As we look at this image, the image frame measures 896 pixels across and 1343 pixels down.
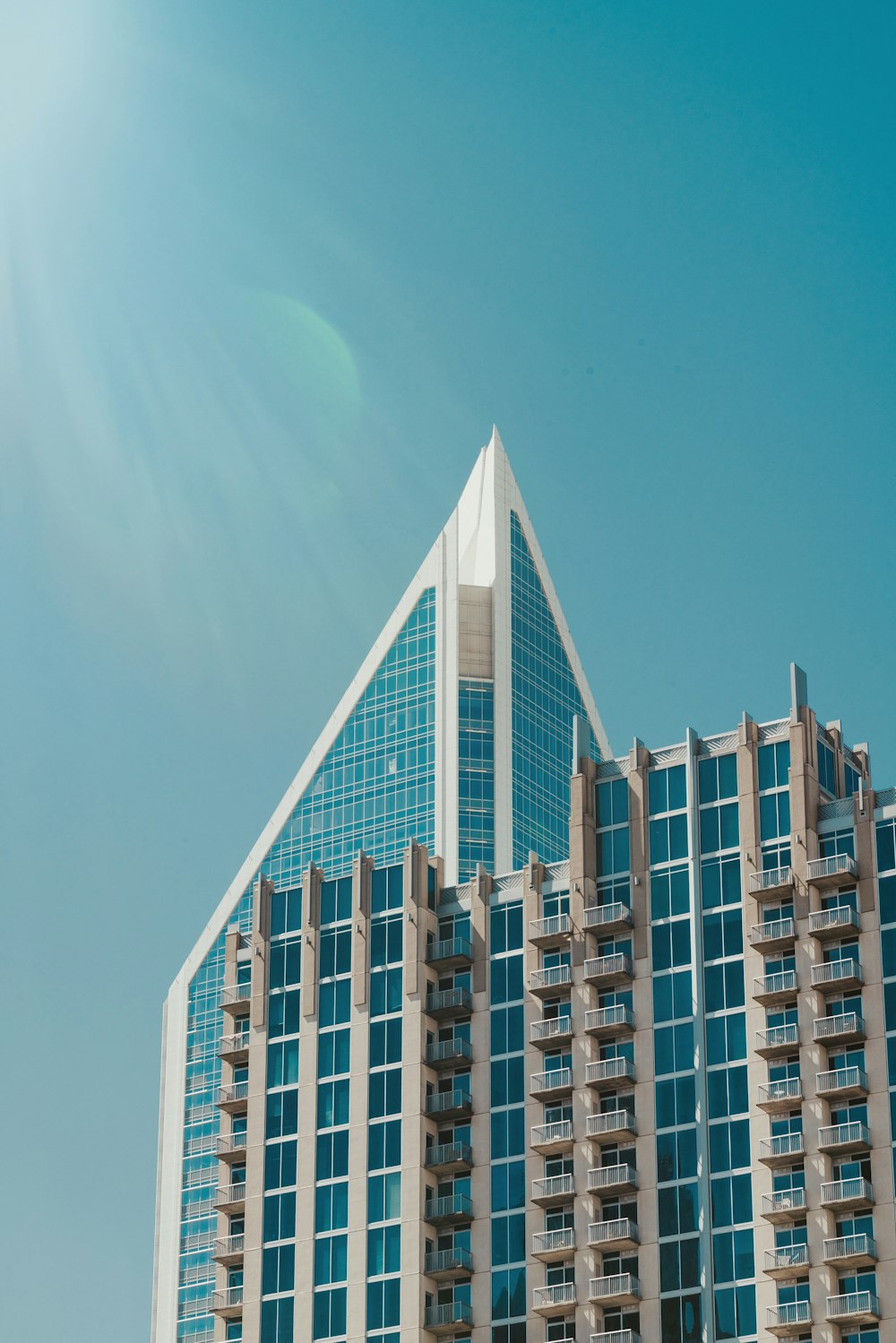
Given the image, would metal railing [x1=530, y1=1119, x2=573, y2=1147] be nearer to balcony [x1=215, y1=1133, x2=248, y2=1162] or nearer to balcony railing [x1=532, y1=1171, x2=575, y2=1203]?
balcony railing [x1=532, y1=1171, x2=575, y2=1203]

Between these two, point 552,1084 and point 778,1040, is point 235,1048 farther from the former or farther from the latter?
point 778,1040

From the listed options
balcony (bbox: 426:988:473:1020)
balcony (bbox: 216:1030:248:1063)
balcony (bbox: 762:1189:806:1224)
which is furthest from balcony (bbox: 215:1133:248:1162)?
balcony (bbox: 762:1189:806:1224)

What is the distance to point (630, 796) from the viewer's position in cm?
14162

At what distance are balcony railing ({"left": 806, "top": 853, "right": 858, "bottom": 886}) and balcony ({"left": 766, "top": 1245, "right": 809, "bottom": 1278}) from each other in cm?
1902

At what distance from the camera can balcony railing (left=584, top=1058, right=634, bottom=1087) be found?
134250 millimetres

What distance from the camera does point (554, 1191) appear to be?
441ft

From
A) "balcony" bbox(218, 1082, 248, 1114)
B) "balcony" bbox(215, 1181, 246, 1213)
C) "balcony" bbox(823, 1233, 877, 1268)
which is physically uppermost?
"balcony" bbox(218, 1082, 248, 1114)

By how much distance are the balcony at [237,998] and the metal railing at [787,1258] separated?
38394 mm

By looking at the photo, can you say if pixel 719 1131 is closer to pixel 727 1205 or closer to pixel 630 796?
pixel 727 1205

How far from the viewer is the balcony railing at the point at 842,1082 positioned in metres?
127

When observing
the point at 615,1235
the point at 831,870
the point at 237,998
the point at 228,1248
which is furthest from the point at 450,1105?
the point at 831,870

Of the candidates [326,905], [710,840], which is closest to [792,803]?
[710,840]

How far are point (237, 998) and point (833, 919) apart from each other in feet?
128

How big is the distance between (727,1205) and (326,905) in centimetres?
3288
